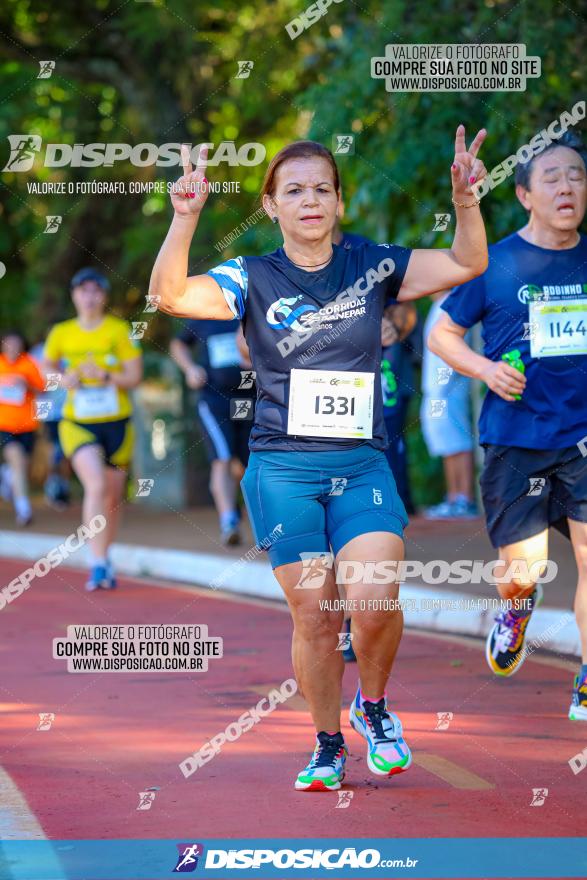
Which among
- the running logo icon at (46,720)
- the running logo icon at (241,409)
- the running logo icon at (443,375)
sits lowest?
the running logo icon at (46,720)

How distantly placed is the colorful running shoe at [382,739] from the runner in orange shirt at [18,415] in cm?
1275

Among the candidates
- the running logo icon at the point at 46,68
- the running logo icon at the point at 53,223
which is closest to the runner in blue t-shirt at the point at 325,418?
the running logo icon at the point at 46,68

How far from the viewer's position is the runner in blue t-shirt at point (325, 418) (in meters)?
5.57

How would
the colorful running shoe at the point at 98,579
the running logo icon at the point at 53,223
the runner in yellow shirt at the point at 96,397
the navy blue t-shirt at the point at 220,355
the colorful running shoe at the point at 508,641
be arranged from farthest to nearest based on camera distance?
1. the running logo icon at the point at 53,223
2. the navy blue t-shirt at the point at 220,355
3. the colorful running shoe at the point at 98,579
4. the runner in yellow shirt at the point at 96,397
5. the colorful running shoe at the point at 508,641

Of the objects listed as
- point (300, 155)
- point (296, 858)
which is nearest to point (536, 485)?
point (300, 155)

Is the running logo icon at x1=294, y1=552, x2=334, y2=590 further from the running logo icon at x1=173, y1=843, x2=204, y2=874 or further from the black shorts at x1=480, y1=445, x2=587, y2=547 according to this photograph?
the black shorts at x1=480, y1=445, x2=587, y2=547

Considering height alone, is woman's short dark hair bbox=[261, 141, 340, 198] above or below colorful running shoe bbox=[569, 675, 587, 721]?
above

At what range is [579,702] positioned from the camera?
22.3 ft

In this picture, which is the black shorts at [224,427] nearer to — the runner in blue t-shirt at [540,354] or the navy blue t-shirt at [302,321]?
the runner in blue t-shirt at [540,354]

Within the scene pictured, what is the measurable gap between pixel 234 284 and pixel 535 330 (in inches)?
70.3

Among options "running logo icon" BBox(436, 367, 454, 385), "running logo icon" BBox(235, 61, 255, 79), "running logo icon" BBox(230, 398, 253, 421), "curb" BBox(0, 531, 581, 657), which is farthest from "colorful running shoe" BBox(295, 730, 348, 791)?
"running logo icon" BBox(235, 61, 255, 79)

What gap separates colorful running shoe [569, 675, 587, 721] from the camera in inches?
267

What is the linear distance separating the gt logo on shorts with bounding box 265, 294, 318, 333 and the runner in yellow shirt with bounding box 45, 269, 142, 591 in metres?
6.10

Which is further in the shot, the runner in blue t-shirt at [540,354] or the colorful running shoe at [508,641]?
the colorful running shoe at [508,641]
